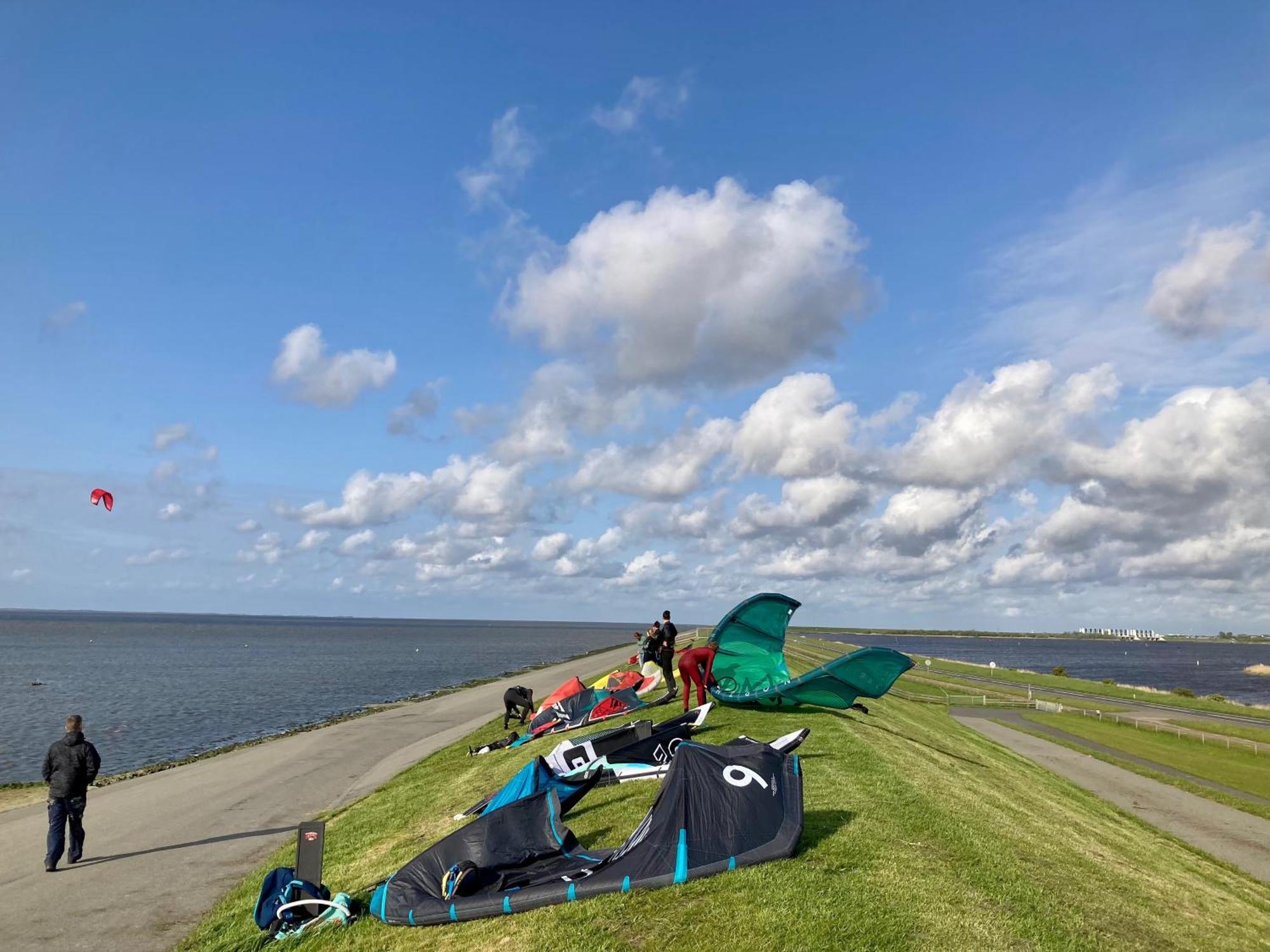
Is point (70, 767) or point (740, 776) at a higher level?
point (740, 776)

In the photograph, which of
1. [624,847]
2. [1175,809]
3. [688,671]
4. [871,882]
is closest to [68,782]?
[624,847]

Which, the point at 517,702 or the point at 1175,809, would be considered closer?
the point at 1175,809

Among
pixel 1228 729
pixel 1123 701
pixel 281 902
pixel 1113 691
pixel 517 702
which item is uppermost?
pixel 281 902

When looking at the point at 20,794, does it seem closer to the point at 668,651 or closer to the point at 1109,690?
the point at 668,651

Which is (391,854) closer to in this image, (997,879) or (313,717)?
(997,879)

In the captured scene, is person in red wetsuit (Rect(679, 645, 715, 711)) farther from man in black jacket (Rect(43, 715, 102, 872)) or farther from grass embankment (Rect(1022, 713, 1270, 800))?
grass embankment (Rect(1022, 713, 1270, 800))

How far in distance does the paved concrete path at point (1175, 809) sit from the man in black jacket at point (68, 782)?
24.4 m

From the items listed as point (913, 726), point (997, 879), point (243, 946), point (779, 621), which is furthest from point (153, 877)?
point (913, 726)

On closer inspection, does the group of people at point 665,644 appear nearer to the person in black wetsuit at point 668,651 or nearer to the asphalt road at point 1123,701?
the person in black wetsuit at point 668,651

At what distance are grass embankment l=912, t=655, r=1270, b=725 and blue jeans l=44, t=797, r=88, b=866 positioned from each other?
42480 millimetres

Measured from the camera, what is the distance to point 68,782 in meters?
14.1

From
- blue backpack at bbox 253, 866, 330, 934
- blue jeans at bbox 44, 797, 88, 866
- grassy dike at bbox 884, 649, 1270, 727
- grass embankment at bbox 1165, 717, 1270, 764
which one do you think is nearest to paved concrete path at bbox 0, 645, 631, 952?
blue jeans at bbox 44, 797, 88, 866

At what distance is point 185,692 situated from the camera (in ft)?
203

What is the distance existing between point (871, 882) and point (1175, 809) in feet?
76.3
